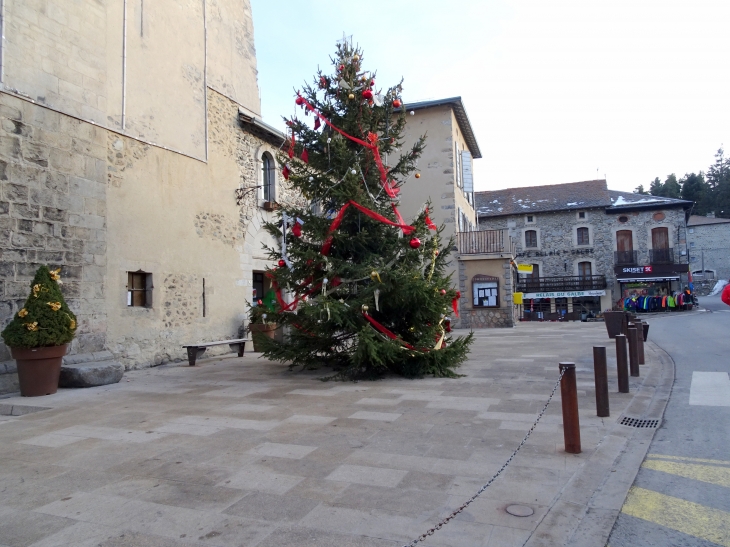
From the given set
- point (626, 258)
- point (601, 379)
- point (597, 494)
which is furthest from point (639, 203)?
point (597, 494)

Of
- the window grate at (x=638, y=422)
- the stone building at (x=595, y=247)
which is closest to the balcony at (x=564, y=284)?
the stone building at (x=595, y=247)

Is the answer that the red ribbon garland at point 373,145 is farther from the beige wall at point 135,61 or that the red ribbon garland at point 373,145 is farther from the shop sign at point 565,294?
the shop sign at point 565,294

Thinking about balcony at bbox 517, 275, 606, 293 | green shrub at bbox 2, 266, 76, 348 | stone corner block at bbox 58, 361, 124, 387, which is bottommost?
stone corner block at bbox 58, 361, 124, 387

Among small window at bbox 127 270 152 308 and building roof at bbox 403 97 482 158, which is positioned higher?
building roof at bbox 403 97 482 158

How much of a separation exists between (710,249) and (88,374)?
5774 cm

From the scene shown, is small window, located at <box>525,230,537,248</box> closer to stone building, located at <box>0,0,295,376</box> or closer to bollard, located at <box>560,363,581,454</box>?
stone building, located at <box>0,0,295,376</box>

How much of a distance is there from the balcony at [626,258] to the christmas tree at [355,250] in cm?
3219

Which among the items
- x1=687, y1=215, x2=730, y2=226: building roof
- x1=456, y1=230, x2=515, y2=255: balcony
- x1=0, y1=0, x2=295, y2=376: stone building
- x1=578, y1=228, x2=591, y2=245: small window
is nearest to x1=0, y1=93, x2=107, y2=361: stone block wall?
x1=0, y1=0, x2=295, y2=376: stone building

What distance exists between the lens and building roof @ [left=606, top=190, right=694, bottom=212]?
35.8 metres

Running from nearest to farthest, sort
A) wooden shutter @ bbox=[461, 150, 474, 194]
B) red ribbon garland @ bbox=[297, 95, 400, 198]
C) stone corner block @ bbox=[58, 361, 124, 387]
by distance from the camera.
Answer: stone corner block @ bbox=[58, 361, 124, 387]
red ribbon garland @ bbox=[297, 95, 400, 198]
wooden shutter @ bbox=[461, 150, 474, 194]

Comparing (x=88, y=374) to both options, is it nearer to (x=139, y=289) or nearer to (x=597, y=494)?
(x=139, y=289)

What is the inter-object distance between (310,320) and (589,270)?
3362 centimetres

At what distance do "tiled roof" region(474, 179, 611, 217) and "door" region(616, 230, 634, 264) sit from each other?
2.37m

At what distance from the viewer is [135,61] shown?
34.0 ft
